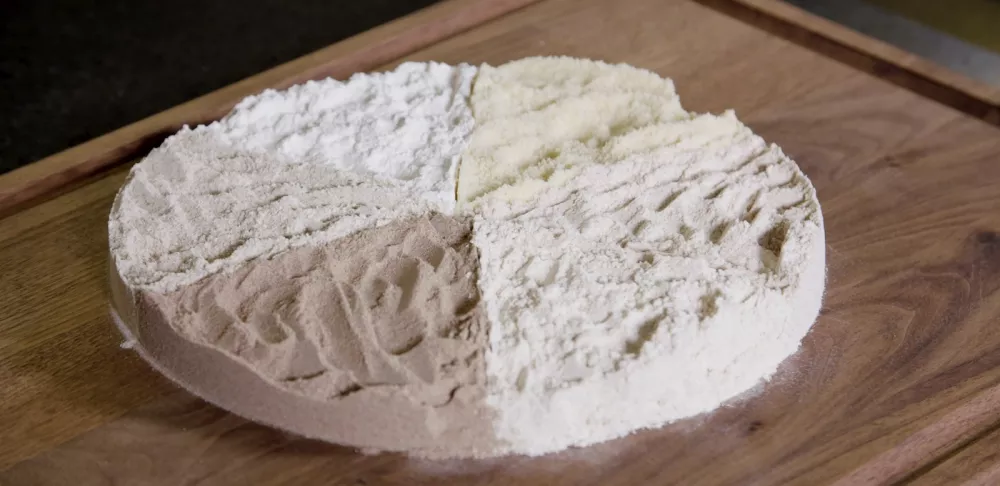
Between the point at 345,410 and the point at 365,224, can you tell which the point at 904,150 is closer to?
the point at 365,224

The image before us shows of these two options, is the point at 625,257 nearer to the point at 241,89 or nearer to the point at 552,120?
the point at 552,120

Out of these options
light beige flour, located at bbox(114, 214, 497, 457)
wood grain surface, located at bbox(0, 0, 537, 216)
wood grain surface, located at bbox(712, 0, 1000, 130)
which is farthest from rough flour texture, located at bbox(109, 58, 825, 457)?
wood grain surface, located at bbox(712, 0, 1000, 130)

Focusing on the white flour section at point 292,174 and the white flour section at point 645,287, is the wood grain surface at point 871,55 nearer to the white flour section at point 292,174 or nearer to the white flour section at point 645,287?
the white flour section at point 645,287

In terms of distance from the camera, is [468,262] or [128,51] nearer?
[468,262]

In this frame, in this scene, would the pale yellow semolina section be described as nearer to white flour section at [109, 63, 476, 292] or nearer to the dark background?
white flour section at [109, 63, 476, 292]

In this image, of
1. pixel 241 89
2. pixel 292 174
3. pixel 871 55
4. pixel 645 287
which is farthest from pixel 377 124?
pixel 871 55

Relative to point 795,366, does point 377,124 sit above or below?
above
